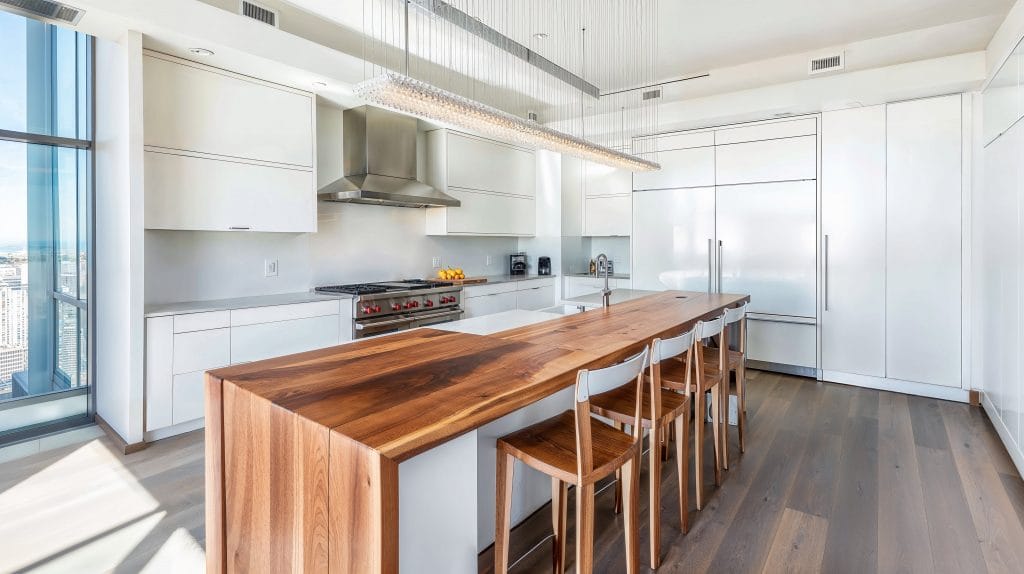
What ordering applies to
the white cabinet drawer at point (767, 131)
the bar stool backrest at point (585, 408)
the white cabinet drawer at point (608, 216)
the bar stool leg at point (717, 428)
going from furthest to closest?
1. the white cabinet drawer at point (608, 216)
2. the white cabinet drawer at point (767, 131)
3. the bar stool leg at point (717, 428)
4. the bar stool backrest at point (585, 408)

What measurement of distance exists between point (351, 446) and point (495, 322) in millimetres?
1702

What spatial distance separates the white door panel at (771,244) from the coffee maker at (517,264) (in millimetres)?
2312

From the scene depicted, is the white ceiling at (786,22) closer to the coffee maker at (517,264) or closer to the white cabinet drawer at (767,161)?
the white cabinet drawer at (767,161)

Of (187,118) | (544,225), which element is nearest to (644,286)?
(544,225)

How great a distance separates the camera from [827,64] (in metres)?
4.12

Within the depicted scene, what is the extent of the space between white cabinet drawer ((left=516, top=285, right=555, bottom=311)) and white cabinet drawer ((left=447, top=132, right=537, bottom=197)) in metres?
1.16

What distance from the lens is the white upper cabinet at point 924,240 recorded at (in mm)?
4016

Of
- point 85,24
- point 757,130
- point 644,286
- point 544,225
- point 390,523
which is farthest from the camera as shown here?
point 544,225

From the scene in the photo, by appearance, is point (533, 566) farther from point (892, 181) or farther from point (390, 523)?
point (892, 181)

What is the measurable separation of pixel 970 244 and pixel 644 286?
2.67 metres

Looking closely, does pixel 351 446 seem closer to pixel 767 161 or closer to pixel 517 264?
pixel 767 161

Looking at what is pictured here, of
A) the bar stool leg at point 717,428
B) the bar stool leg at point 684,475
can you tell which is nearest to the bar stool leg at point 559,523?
the bar stool leg at point 684,475

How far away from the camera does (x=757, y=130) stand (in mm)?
4820

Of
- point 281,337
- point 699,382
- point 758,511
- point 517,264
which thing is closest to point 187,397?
point 281,337
